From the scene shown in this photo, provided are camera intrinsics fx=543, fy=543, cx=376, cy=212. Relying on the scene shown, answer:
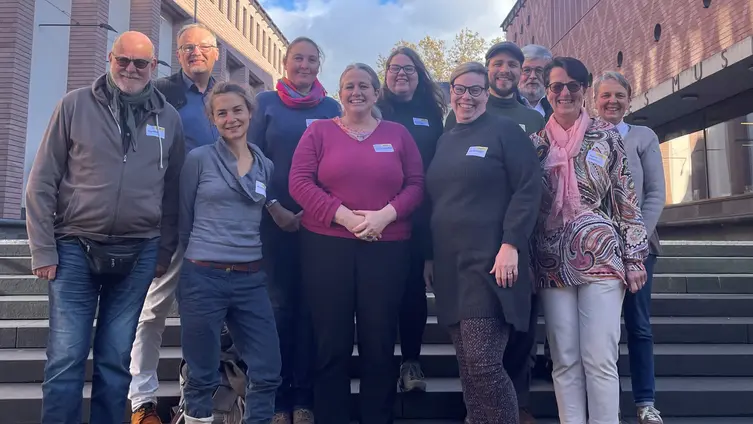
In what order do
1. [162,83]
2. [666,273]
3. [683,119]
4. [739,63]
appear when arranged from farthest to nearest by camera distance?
1. [683,119]
2. [739,63]
3. [666,273]
4. [162,83]

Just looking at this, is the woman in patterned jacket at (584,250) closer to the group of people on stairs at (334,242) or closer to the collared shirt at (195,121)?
the group of people on stairs at (334,242)

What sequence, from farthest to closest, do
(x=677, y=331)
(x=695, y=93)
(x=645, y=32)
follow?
(x=645, y=32) < (x=695, y=93) < (x=677, y=331)

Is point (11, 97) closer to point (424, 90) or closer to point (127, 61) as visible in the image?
point (127, 61)

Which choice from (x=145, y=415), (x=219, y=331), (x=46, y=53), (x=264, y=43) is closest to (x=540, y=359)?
(x=219, y=331)

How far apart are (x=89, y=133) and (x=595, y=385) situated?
2655 mm

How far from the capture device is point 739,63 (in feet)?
34.3

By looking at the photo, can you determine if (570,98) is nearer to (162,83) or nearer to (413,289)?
(413,289)

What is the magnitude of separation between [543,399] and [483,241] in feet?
5.52

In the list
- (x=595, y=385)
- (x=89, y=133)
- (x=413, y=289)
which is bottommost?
(x=595, y=385)

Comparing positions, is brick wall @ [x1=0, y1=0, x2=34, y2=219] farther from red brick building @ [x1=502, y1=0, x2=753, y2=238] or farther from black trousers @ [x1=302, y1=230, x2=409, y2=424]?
red brick building @ [x1=502, y1=0, x2=753, y2=238]

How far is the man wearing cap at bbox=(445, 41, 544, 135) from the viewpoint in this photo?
3.67m

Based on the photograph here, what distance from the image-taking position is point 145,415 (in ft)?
10.2

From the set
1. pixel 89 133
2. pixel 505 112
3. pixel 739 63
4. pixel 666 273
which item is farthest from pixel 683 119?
pixel 89 133


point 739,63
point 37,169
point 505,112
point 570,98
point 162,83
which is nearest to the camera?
point 37,169
